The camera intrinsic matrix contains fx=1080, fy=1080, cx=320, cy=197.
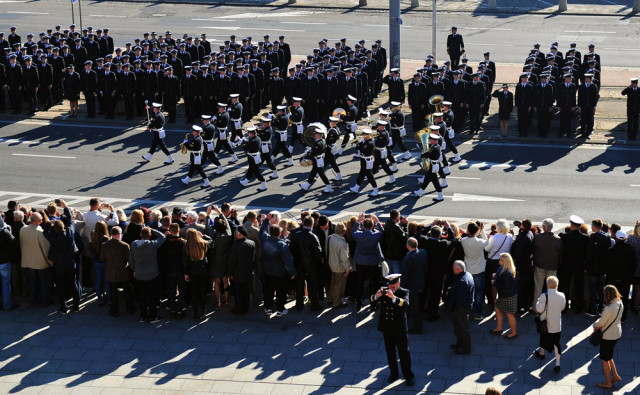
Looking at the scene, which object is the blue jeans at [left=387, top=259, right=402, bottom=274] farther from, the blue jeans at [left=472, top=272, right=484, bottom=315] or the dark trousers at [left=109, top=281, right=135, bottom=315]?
the dark trousers at [left=109, top=281, right=135, bottom=315]

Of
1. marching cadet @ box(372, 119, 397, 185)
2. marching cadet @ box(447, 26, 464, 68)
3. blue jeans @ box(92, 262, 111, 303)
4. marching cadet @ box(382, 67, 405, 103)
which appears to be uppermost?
marching cadet @ box(447, 26, 464, 68)

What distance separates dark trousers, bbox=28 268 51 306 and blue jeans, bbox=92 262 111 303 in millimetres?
857

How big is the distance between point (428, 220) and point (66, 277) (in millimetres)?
9174

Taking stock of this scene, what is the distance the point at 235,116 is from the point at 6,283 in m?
11.8

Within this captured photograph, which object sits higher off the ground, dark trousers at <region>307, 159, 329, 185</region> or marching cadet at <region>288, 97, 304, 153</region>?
marching cadet at <region>288, 97, 304, 153</region>

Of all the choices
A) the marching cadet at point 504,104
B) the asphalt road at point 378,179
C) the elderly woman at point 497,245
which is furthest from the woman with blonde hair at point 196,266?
the marching cadet at point 504,104

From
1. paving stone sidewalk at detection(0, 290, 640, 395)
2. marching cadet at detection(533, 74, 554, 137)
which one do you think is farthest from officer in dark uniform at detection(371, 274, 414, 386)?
marching cadet at detection(533, 74, 554, 137)

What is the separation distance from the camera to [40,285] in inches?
773

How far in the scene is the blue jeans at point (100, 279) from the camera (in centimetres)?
1914

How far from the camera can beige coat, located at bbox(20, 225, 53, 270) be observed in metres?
18.9

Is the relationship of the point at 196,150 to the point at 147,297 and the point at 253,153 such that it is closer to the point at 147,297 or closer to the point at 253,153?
the point at 253,153

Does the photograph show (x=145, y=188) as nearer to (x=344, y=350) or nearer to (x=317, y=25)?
(x=344, y=350)

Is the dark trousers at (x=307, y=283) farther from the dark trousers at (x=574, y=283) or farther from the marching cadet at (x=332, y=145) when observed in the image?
the marching cadet at (x=332, y=145)

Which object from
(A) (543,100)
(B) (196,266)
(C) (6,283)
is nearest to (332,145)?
(A) (543,100)
